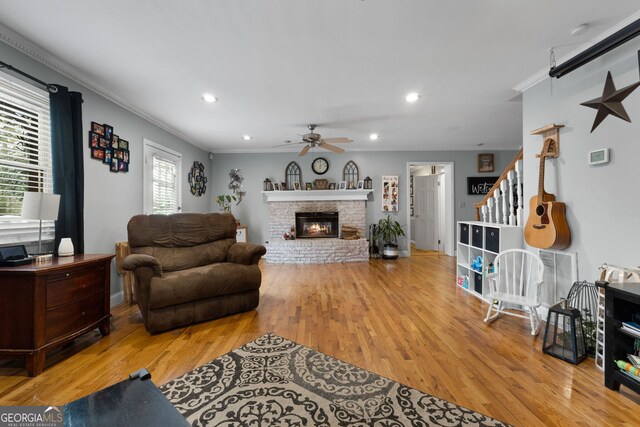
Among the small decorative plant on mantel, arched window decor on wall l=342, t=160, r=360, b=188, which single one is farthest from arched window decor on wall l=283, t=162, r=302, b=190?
the small decorative plant on mantel

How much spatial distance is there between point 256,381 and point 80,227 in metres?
2.31

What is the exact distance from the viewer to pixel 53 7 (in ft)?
5.74

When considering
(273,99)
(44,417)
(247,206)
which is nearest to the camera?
(44,417)

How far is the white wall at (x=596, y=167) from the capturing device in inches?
75.6

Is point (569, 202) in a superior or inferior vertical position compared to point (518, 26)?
inferior

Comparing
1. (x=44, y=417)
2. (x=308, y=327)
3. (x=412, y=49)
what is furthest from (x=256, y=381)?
(x=412, y=49)

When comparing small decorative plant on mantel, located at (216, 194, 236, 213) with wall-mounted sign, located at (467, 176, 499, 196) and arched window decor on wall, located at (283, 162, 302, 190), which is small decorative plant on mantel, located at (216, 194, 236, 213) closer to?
arched window decor on wall, located at (283, 162, 302, 190)

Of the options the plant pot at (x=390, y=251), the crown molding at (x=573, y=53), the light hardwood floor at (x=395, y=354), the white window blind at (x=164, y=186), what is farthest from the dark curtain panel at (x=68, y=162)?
the plant pot at (x=390, y=251)

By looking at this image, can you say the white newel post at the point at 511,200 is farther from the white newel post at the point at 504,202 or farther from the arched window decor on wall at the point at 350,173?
the arched window decor on wall at the point at 350,173

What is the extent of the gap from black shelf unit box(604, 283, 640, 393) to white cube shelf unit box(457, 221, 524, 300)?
122cm

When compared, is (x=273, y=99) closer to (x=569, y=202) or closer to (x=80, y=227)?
(x=80, y=227)

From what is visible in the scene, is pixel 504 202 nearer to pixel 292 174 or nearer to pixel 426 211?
pixel 426 211

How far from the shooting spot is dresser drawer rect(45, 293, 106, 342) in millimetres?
1821

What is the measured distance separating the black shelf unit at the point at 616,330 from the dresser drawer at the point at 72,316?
3.80m
